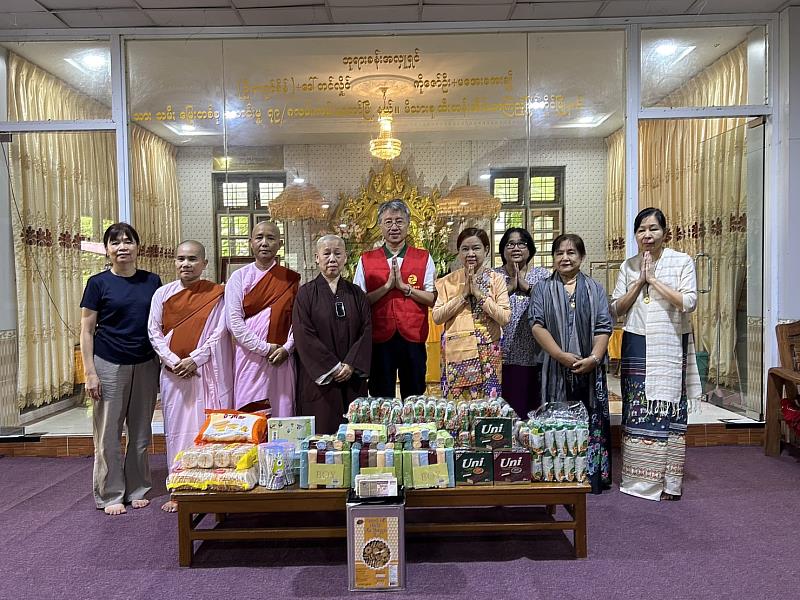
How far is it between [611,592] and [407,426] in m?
1.03

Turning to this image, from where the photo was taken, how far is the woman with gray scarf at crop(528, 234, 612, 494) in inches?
130

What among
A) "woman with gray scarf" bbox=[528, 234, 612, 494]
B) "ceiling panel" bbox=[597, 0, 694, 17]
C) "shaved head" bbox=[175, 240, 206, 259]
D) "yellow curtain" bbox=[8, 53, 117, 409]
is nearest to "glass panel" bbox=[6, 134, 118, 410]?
"yellow curtain" bbox=[8, 53, 117, 409]

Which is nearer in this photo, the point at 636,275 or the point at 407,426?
the point at 407,426

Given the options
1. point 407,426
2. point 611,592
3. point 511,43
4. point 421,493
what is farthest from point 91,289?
point 511,43

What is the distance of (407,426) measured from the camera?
2.68 meters

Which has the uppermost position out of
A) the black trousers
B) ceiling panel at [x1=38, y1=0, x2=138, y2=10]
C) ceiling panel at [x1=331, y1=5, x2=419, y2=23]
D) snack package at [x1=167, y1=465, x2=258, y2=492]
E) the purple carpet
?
ceiling panel at [x1=38, y1=0, x2=138, y2=10]

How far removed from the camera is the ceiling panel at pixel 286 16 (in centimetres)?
418

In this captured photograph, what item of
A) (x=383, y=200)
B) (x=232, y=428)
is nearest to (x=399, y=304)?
(x=232, y=428)

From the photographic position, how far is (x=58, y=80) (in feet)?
15.0

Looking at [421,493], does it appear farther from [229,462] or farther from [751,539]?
[751,539]

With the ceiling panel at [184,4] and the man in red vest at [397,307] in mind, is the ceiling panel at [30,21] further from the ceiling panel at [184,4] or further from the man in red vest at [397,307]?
the man in red vest at [397,307]

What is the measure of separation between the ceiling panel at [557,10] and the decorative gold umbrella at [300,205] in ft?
6.41

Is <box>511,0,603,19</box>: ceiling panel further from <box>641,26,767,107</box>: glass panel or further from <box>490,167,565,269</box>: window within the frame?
<box>490,167,565,269</box>: window

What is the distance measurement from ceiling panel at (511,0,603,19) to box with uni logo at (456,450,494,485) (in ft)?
10.5
